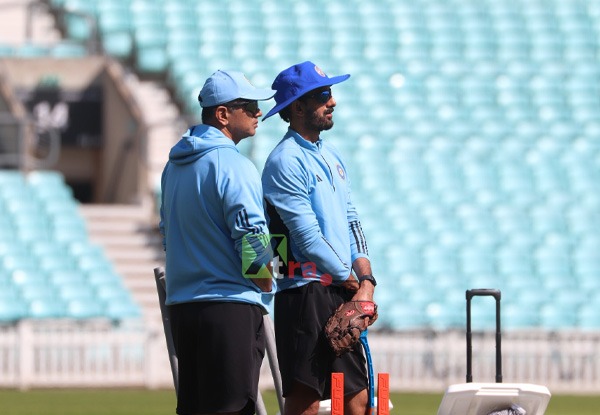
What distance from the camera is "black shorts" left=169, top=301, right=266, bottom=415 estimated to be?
253 inches

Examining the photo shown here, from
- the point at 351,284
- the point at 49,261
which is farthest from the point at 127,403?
the point at 351,284

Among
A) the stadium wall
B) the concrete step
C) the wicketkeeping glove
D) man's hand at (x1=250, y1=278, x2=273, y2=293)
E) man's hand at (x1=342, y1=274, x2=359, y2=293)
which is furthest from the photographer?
the stadium wall

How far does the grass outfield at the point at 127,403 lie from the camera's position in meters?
13.6

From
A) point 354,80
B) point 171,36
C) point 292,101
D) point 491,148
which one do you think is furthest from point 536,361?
point 292,101

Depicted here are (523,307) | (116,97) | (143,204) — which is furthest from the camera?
(116,97)

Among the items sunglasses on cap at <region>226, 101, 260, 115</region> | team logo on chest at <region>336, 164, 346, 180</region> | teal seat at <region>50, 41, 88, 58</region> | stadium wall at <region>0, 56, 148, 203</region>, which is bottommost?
team logo on chest at <region>336, 164, 346, 180</region>

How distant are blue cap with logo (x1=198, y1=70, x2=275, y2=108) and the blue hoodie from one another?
0.14m

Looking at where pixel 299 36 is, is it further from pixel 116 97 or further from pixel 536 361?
pixel 536 361

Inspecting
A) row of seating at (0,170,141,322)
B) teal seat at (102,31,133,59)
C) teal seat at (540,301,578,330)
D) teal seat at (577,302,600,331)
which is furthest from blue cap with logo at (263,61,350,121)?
teal seat at (102,31,133,59)

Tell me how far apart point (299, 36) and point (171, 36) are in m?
1.95

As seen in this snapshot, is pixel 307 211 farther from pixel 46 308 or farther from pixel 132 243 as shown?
pixel 132 243

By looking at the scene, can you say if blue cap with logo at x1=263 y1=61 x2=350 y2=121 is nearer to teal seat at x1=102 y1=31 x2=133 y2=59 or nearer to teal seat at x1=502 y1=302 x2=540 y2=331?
teal seat at x1=502 y1=302 x2=540 y2=331

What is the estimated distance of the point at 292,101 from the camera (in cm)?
Answer: 725

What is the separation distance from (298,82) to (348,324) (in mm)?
1152
